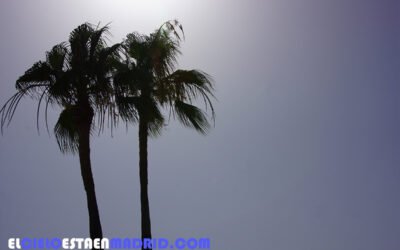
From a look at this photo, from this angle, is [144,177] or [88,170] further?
[144,177]

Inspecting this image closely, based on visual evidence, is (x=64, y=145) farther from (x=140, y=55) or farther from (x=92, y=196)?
(x=140, y=55)

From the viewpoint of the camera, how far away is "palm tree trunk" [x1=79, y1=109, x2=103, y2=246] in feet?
54.5

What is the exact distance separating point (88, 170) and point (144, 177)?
174cm

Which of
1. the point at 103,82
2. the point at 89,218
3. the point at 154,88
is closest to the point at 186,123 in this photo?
the point at 154,88

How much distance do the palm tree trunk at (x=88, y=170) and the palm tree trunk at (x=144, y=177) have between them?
4.58 ft

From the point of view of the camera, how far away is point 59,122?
18.1 meters

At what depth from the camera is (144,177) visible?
18.2 meters

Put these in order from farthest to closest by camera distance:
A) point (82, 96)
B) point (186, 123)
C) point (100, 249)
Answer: point (186, 123), point (82, 96), point (100, 249)

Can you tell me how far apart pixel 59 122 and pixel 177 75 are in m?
3.58

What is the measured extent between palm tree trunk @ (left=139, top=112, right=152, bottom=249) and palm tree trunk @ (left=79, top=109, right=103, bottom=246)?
1395mm

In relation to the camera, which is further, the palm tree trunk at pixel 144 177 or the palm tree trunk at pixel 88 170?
the palm tree trunk at pixel 144 177

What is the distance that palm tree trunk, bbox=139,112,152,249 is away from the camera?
17.5 meters

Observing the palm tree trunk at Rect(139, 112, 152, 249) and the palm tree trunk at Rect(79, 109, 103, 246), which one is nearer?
the palm tree trunk at Rect(79, 109, 103, 246)

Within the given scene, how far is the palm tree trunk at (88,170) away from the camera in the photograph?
1662 cm
